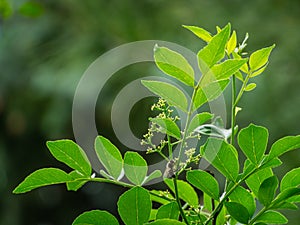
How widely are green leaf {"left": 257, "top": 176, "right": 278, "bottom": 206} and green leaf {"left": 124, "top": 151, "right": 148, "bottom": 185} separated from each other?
0.06 metres

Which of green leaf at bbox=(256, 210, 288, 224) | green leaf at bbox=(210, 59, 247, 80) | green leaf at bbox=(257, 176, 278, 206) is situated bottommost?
green leaf at bbox=(256, 210, 288, 224)

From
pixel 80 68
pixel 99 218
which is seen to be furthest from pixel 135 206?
pixel 80 68

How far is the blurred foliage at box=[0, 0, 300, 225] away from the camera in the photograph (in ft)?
6.23

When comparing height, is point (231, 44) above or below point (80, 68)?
below

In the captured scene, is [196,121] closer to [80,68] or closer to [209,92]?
[209,92]

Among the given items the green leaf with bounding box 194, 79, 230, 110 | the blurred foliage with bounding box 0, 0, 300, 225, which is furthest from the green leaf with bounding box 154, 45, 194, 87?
the blurred foliage with bounding box 0, 0, 300, 225

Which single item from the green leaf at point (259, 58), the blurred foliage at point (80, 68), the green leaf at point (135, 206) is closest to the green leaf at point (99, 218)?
the green leaf at point (135, 206)

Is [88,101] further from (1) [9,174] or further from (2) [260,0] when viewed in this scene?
(2) [260,0]

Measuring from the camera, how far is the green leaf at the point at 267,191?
26 centimetres

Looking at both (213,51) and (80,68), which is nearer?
(213,51)

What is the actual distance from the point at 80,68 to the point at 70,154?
6.43ft

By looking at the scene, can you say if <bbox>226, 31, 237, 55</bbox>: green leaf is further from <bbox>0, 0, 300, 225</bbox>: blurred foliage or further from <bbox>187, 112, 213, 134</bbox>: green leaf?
<bbox>0, 0, 300, 225</bbox>: blurred foliage

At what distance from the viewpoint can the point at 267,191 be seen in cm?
26

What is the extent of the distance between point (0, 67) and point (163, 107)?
7.17 feet
